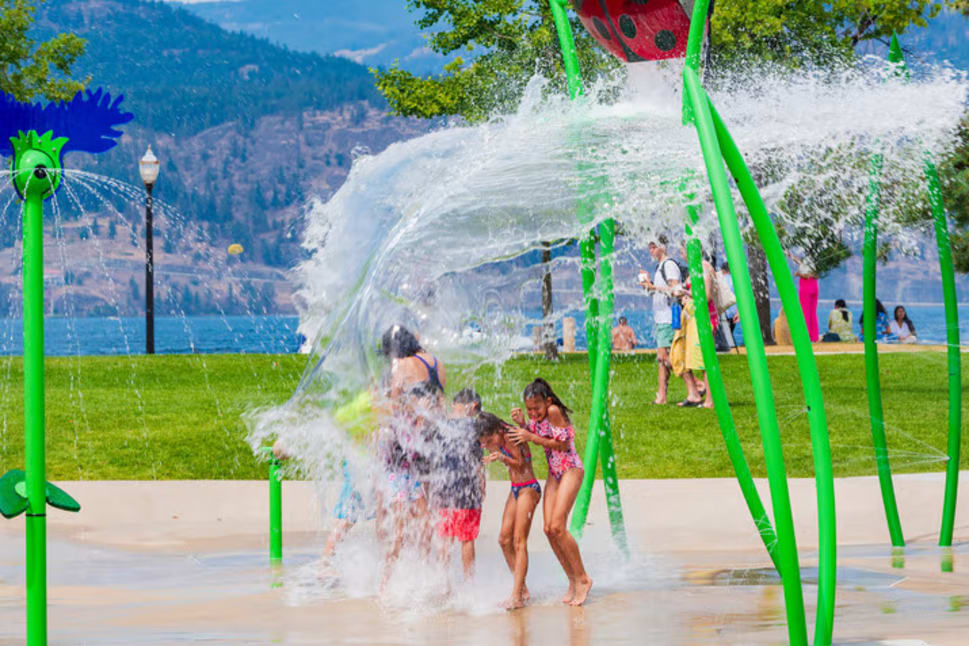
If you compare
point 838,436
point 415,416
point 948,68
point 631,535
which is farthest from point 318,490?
point 838,436

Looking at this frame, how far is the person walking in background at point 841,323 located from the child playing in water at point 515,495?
1515 centimetres

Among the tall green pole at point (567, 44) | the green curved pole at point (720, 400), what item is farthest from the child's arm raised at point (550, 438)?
the tall green pole at point (567, 44)

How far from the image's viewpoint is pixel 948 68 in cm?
687

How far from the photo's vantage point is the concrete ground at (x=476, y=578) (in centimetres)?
567

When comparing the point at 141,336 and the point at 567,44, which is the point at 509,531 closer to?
the point at 567,44

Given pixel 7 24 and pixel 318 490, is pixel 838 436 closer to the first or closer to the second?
pixel 318 490

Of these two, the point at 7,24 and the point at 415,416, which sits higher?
the point at 7,24

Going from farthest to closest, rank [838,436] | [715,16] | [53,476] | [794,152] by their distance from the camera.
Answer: [715,16] < [838,436] < [53,476] < [794,152]

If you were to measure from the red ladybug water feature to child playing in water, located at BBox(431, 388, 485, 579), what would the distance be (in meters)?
1.81

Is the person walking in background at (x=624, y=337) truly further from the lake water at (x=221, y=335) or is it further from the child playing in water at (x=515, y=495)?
the child playing in water at (x=515, y=495)

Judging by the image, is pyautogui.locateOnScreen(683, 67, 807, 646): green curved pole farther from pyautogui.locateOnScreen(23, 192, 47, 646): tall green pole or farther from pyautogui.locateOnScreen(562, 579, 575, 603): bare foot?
pyautogui.locateOnScreen(23, 192, 47, 646): tall green pole

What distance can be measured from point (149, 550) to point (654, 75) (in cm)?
366

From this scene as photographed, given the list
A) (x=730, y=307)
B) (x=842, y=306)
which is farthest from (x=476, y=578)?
(x=842, y=306)

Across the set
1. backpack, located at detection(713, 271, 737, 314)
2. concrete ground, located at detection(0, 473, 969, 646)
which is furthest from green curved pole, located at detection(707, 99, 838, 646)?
backpack, located at detection(713, 271, 737, 314)
